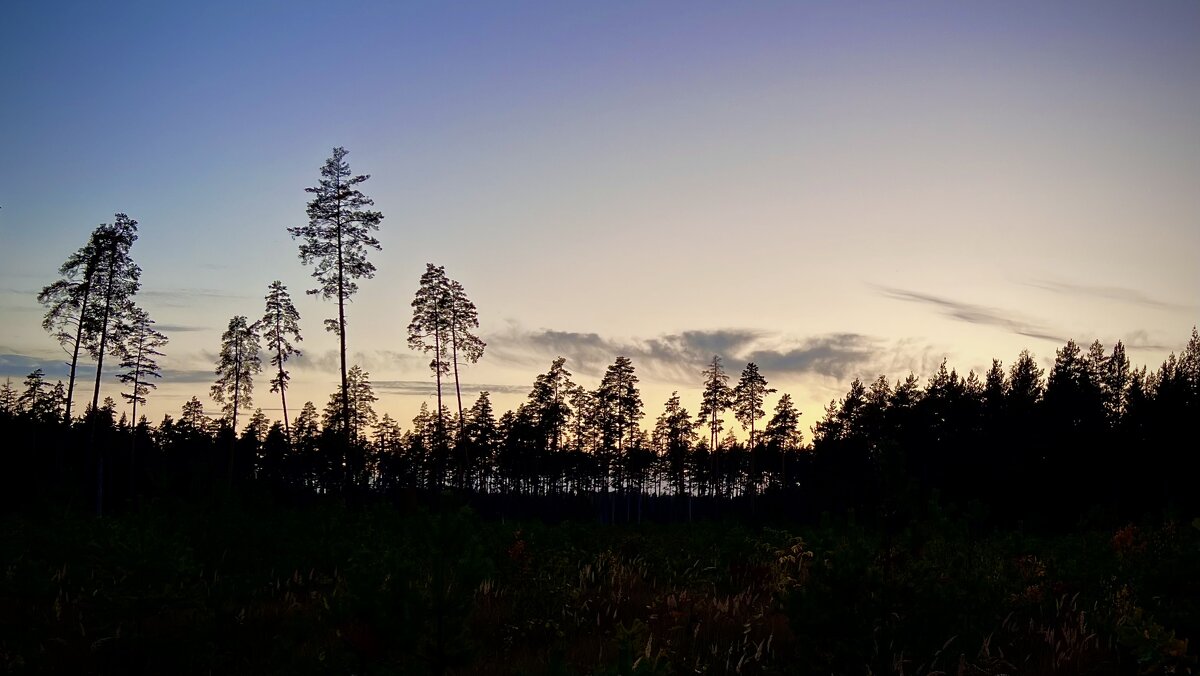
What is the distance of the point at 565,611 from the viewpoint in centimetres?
745

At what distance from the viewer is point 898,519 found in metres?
5.53

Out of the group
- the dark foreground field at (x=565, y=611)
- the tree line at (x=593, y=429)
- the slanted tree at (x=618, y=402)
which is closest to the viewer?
the dark foreground field at (x=565, y=611)

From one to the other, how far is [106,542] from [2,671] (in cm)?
111

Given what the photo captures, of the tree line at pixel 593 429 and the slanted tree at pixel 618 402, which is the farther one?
the slanted tree at pixel 618 402

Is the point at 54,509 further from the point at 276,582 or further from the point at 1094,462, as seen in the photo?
the point at 1094,462

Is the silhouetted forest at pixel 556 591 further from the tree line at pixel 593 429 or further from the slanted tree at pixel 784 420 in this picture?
the slanted tree at pixel 784 420

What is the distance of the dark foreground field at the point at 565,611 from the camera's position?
4.62 metres

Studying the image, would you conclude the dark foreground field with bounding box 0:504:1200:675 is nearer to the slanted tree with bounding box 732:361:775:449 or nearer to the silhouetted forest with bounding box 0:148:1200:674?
the silhouetted forest with bounding box 0:148:1200:674

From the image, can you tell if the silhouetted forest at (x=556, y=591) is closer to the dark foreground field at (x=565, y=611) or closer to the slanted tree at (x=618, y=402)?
the dark foreground field at (x=565, y=611)

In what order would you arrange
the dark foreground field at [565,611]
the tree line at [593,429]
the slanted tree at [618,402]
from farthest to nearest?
the slanted tree at [618,402] → the tree line at [593,429] → the dark foreground field at [565,611]

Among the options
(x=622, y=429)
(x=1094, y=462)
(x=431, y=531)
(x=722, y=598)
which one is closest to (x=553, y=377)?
(x=622, y=429)

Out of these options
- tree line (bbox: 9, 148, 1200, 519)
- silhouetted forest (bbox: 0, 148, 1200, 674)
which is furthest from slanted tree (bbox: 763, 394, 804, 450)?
silhouetted forest (bbox: 0, 148, 1200, 674)

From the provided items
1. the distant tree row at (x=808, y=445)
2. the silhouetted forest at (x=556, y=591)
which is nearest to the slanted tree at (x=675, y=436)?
the distant tree row at (x=808, y=445)

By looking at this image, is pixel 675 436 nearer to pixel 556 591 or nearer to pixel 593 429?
pixel 593 429
